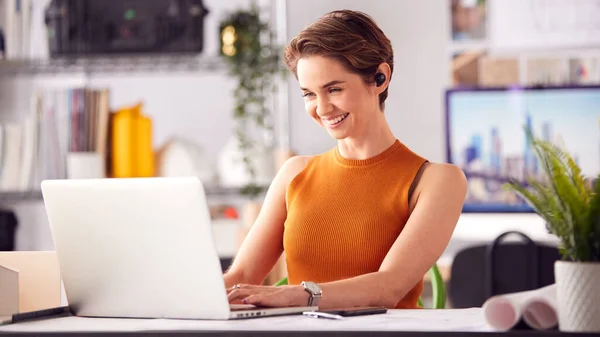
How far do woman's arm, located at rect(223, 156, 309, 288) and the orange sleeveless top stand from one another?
Result: 51 millimetres

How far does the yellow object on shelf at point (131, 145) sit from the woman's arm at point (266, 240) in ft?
5.15

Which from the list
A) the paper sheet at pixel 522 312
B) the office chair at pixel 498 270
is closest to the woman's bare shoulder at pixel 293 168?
the paper sheet at pixel 522 312

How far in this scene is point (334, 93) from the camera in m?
1.85

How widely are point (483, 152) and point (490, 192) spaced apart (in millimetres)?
170

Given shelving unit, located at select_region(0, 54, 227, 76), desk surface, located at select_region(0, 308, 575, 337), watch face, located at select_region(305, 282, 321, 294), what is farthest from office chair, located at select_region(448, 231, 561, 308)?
desk surface, located at select_region(0, 308, 575, 337)

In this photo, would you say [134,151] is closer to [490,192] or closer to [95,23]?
[95,23]

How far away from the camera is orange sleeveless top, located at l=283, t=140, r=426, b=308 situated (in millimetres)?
1877

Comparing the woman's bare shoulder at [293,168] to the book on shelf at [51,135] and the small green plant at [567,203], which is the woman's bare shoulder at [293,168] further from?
the book on shelf at [51,135]

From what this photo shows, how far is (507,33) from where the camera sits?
13.6 ft

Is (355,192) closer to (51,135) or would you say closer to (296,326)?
(296,326)

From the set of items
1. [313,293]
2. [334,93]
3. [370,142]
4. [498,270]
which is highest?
[334,93]

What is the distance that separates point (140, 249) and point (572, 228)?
62 cm

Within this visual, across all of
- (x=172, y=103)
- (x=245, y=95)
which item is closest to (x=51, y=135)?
(x=172, y=103)

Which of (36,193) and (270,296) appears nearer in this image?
(270,296)
